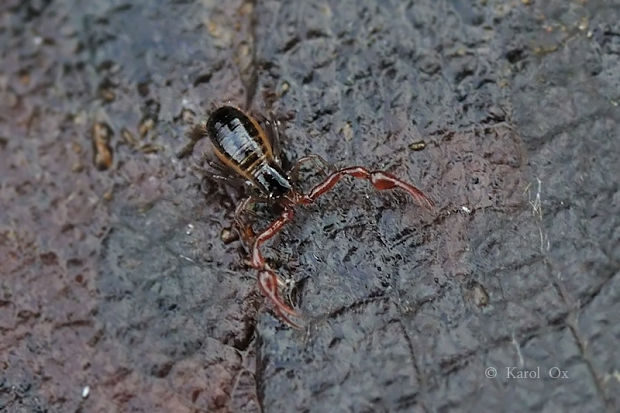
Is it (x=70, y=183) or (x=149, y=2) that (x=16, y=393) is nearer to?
(x=70, y=183)

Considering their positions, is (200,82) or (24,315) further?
(200,82)

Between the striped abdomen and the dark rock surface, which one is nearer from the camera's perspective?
the dark rock surface

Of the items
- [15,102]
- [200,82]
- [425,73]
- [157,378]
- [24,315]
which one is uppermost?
[15,102]

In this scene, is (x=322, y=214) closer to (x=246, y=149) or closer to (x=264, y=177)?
(x=264, y=177)

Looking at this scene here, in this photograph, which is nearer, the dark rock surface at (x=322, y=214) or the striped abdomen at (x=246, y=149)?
the dark rock surface at (x=322, y=214)

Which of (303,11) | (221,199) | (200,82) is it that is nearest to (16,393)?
(221,199)
